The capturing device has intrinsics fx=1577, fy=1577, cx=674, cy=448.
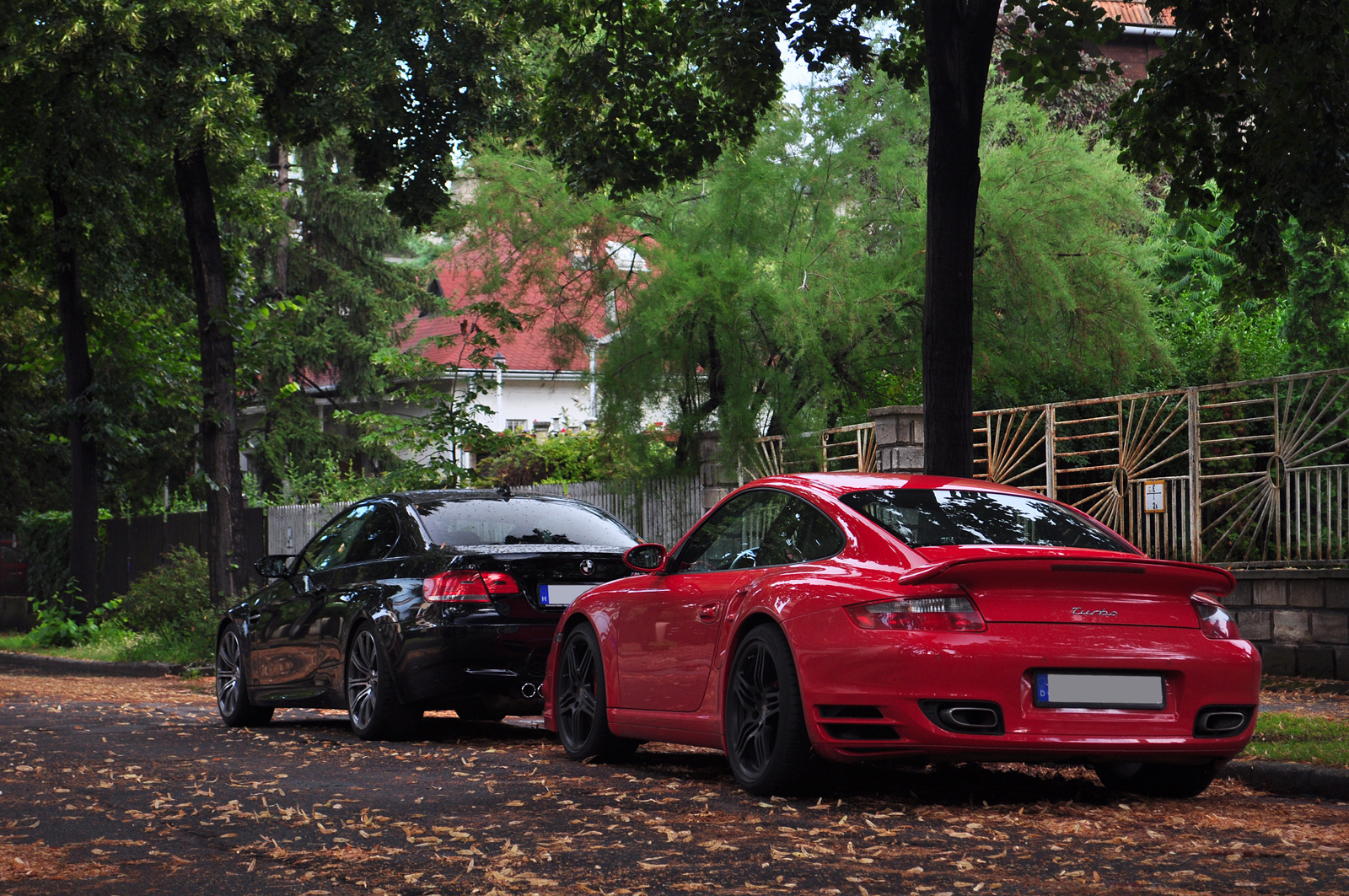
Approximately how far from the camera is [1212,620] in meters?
6.74

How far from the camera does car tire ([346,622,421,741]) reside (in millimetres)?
9742

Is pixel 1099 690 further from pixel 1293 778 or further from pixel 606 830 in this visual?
pixel 606 830

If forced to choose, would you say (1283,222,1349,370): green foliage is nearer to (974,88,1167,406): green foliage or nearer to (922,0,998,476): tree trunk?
(974,88,1167,406): green foliage

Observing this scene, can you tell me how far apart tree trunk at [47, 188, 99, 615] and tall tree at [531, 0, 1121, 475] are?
1099cm

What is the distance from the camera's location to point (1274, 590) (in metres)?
13.0

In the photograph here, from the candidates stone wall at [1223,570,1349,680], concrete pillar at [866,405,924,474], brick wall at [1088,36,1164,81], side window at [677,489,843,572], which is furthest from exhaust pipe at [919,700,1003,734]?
brick wall at [1088,36,1164,81]

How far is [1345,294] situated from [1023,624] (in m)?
16.7

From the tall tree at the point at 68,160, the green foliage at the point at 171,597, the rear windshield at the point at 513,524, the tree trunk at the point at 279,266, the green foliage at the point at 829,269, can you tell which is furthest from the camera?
the tree trunk at the point at 279,266

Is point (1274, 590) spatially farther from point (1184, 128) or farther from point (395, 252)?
point (395, 252)

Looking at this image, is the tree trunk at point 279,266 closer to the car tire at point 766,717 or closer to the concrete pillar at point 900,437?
the concrete pillar at point 900,437

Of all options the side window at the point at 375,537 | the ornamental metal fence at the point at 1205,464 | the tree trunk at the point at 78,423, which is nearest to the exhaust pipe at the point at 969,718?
the side window at the point at 375,537

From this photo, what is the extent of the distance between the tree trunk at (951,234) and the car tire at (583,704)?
3.01 meters

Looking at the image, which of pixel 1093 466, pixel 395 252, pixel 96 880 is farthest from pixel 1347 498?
pixel 395 252

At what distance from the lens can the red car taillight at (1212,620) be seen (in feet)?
22.0
